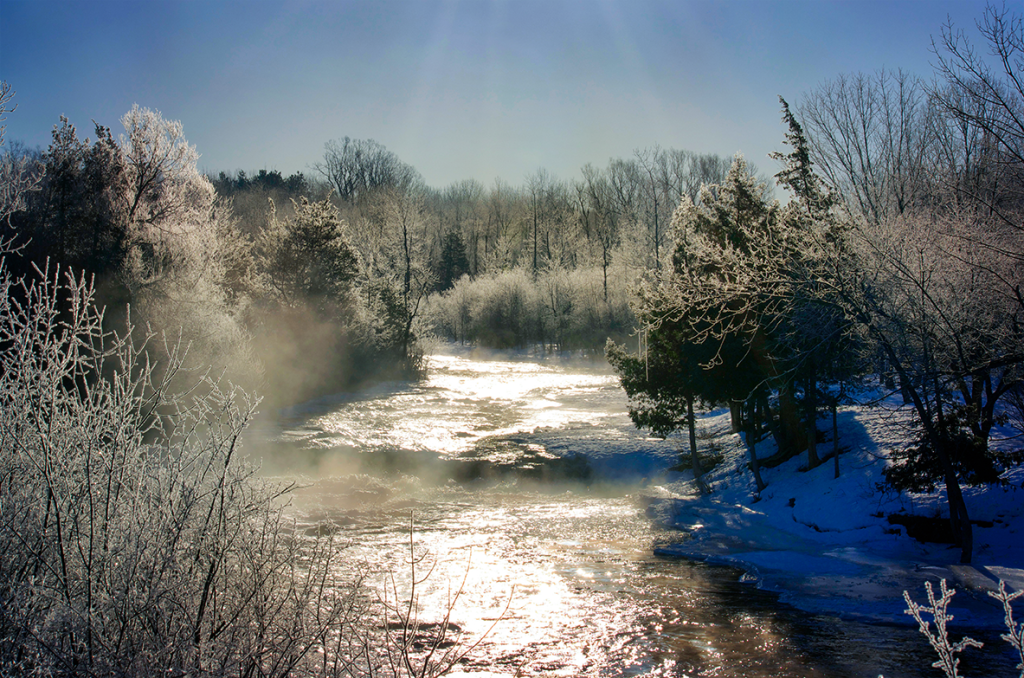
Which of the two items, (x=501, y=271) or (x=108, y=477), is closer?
(x=108, y=477)

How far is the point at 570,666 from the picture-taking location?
6871 mm

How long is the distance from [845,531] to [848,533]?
0.44 ft

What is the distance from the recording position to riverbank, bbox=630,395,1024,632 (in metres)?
8.85

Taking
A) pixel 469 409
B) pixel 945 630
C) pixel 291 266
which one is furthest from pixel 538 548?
pixel 291 266

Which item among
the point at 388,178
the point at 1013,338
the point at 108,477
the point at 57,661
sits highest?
the point at 388,178

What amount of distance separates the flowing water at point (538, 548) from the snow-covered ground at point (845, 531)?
28.3 inches

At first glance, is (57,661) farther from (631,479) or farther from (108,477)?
(631,479)

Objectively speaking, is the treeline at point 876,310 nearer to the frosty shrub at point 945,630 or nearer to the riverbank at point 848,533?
the riverbank at point 848,533

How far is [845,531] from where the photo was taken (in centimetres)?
1181

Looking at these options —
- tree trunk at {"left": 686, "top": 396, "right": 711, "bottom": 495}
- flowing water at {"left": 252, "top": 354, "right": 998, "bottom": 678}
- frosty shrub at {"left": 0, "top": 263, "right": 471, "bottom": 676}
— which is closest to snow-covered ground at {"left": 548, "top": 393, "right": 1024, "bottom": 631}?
tree trunk at {"left": 686, "top": 396, "right": 711, "bottom": 495}

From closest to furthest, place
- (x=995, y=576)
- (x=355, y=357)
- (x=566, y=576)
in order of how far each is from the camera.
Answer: (x=995, y=576) → (x=566, y=576) → (x=355, y=357)

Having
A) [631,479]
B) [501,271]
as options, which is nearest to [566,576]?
[631,479]

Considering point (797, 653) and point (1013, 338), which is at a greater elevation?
point (1013, 338)

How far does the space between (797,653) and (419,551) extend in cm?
621
